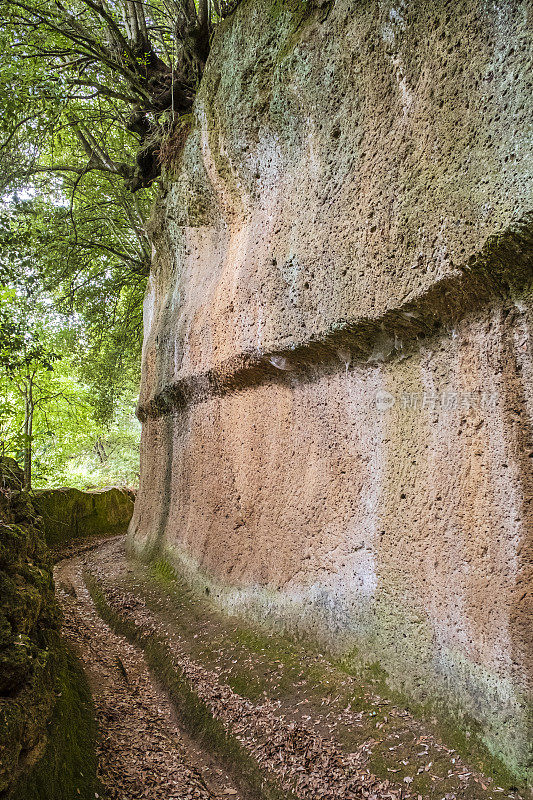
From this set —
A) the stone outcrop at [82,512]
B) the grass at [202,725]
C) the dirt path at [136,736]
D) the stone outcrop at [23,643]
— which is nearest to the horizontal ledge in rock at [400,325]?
the stone outcrop at [23,643]

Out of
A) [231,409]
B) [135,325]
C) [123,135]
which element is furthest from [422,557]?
[135,325]

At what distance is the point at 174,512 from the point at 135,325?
593 cm

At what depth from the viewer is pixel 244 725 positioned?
3.08 metres

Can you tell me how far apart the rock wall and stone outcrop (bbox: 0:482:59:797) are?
5.65 feet

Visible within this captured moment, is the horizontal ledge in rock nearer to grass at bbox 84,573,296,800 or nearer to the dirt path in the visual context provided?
grass at bbox 84,573,296,800

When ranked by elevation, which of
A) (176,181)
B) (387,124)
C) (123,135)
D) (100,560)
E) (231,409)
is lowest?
(100,560)

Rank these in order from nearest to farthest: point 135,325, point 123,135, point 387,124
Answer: point 387,124
point 123,135
point 135,325

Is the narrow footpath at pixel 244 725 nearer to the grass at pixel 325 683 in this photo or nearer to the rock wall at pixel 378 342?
the grass at pixel 325 683

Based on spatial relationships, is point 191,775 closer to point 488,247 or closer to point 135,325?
point 488,247

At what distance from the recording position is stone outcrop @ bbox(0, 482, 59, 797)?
205cm

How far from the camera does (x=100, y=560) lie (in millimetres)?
7547

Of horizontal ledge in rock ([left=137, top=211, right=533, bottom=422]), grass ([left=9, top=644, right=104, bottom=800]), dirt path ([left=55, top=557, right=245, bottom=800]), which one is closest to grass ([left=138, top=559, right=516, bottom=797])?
dirt path ([left=55, top=557, right=245, bottom=800])

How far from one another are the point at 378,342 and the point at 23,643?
2.61m

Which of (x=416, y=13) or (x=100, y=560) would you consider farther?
(x=100, y=560)
